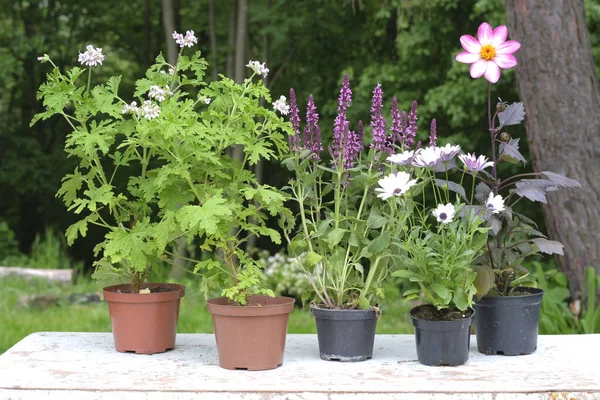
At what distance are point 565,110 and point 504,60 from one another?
6.79 ft

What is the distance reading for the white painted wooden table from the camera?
203 centimetres

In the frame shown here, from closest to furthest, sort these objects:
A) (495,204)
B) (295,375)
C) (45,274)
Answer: (295,375) → (495,204) → (45,274)

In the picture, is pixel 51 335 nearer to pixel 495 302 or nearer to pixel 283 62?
pixel 495 302

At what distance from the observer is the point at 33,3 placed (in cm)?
1069

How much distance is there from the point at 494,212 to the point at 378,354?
586mm

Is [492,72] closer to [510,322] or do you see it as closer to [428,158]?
[428,158]

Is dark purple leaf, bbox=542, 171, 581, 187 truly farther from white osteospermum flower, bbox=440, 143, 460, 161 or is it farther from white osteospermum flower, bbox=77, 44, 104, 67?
white osteospermum flower, bbox=77, 44, 104, 67

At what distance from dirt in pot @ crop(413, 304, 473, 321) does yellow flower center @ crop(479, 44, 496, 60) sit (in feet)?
2.56

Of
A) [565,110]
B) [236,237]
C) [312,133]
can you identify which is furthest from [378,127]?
[565,110]

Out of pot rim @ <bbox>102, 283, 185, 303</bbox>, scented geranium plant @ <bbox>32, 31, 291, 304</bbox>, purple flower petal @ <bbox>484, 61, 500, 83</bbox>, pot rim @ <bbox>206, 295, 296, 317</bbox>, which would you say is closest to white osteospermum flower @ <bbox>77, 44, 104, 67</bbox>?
scented geranium plant @ <bbox>32, 31, 291, 304</bbox>

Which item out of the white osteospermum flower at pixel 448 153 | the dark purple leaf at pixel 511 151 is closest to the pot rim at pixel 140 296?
the white osteospermum flower at pixel 448 153

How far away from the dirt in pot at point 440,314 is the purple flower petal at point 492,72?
27.8 inches

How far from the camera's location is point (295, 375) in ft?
7.29

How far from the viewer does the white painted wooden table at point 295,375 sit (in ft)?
6.65
